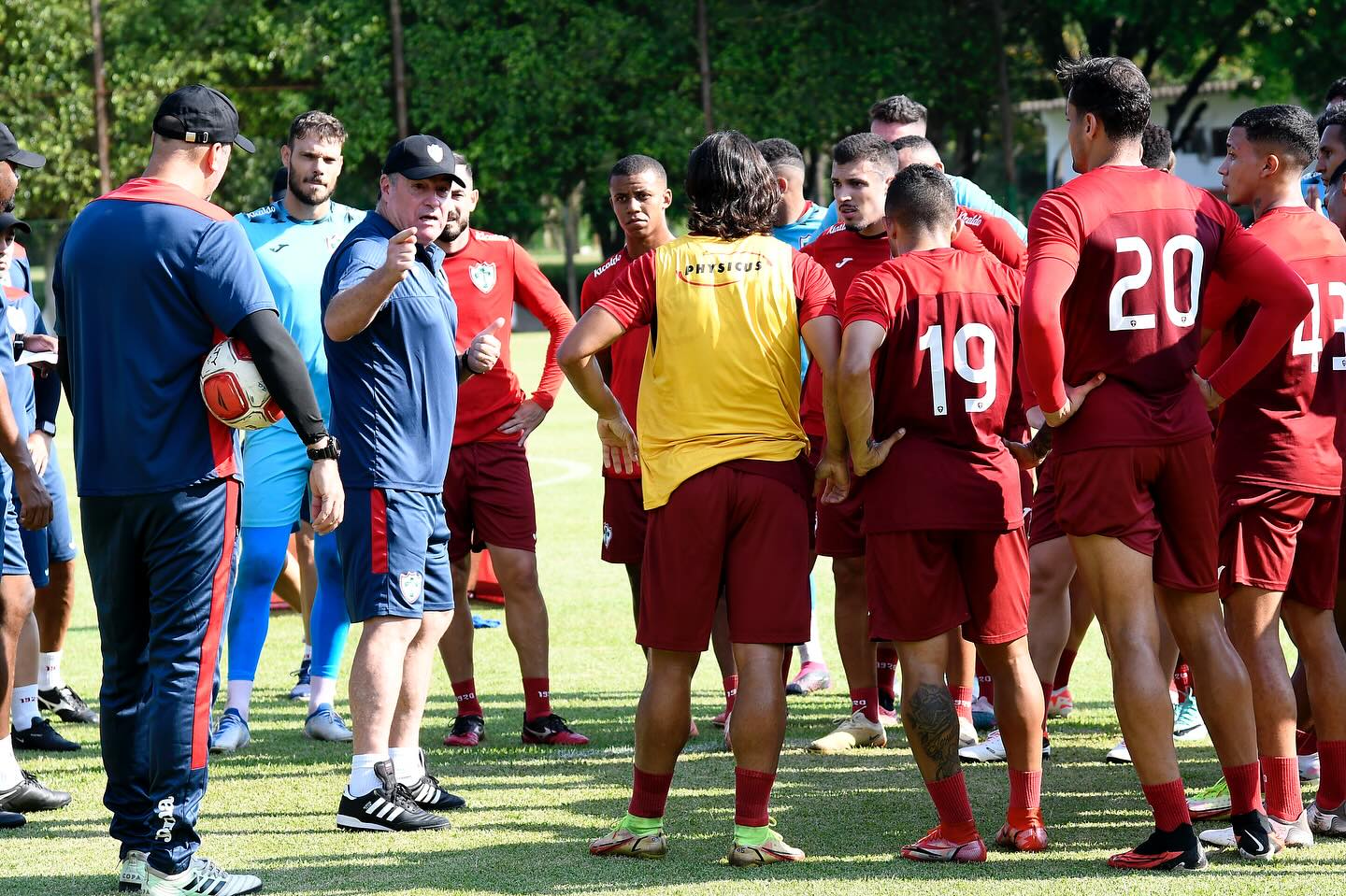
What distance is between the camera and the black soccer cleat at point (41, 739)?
697 cm

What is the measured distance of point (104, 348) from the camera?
189 inches

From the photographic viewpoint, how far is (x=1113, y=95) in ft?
16.2

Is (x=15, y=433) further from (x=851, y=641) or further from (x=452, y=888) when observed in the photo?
(x=851, y=641)

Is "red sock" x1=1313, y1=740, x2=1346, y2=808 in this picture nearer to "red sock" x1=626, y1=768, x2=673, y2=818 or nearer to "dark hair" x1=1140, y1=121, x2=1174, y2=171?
"red sock" x1=626, y1=768, x2=673, y2=818

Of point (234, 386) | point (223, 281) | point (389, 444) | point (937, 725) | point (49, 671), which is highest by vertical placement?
point (223, 281)

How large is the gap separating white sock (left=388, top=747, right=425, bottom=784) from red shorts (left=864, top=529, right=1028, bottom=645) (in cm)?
187

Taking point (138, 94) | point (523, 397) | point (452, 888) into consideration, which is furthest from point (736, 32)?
point (452, 888)

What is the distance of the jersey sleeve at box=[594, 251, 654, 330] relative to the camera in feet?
16.8

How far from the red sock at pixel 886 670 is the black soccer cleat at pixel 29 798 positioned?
3.66m

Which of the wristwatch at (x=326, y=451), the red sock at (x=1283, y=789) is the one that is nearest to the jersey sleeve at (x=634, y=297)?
the wristwatch at (x=326, y=451)

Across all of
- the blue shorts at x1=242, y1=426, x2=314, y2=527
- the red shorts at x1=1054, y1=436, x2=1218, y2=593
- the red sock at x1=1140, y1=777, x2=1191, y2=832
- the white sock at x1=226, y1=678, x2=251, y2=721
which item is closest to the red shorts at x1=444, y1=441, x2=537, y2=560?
the blue shorts at x1=242, y1=426, x2=314, y2=527

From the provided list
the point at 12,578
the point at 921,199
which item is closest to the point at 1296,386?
the point at 921,199

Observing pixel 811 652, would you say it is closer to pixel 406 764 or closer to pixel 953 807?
pixel 406 764

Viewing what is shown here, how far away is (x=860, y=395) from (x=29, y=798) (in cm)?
352
